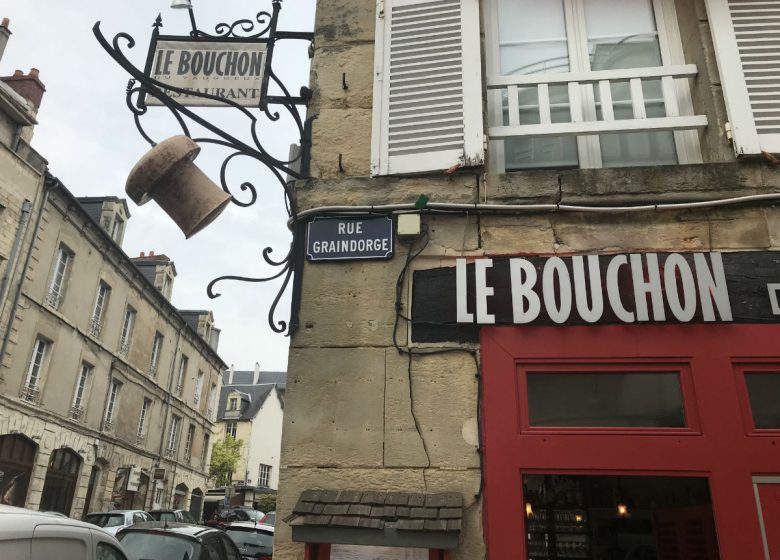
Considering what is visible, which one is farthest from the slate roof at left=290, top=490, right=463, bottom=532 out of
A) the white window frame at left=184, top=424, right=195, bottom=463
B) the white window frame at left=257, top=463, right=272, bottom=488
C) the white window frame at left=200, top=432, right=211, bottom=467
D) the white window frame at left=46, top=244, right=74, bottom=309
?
the white window frame at left=257, top=463, right=272, bottom=488

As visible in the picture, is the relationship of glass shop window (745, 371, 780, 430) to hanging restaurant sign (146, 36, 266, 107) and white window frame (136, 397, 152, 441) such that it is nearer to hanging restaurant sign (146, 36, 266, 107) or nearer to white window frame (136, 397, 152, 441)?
hanging restaurant sign (146, 36, 266, 107)

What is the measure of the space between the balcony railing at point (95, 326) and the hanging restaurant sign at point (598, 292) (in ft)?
62.9

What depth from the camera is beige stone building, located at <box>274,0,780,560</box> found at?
11.8ft

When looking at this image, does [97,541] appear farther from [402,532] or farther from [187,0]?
[187,0]

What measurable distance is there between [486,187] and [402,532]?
2.38 m

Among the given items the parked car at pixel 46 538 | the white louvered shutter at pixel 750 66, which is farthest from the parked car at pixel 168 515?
the white louvered shutter at pixel 750 66

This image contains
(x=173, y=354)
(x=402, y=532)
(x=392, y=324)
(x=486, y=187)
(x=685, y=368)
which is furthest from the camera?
(x=173, y=354)

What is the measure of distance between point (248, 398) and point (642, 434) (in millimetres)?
47830

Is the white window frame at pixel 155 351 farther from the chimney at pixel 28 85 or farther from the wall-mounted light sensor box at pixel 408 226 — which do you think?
the wall-mounted light sensor box at pixel 408 226

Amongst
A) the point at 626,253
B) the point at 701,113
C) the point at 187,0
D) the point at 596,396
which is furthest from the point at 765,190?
the point at 187,0

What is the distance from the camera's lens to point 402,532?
135 inches

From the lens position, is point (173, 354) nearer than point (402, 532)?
No

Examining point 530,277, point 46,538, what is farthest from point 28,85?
point 530,277

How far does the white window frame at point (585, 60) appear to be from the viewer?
467 cm
